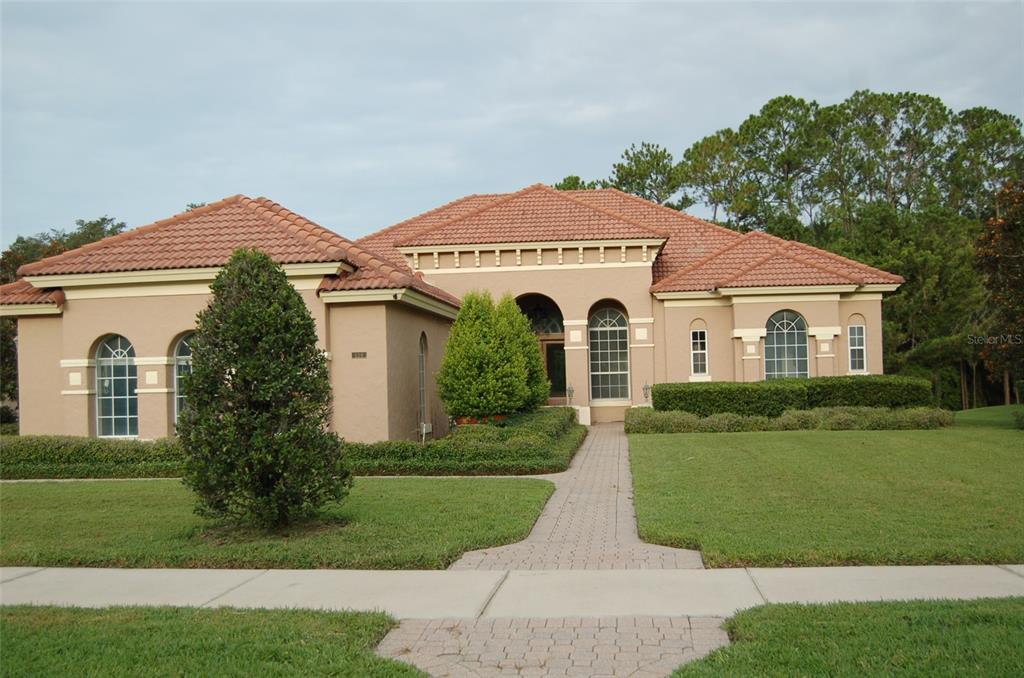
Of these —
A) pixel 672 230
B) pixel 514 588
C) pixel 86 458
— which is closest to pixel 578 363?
pixel 672 230

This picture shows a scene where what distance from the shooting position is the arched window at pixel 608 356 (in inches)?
1085

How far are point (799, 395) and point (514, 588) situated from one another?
16.7 meters

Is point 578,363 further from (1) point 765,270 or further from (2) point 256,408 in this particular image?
A: (2) point 256,408

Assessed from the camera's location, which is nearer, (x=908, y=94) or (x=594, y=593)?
(x=594, y=593)

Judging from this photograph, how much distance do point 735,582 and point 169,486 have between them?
398 inches

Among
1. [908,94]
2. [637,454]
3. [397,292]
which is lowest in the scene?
[637,454]

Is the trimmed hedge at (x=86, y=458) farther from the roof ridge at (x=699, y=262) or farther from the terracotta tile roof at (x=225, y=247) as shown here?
the roof ridge at (x=699, y=262)

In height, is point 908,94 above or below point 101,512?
above

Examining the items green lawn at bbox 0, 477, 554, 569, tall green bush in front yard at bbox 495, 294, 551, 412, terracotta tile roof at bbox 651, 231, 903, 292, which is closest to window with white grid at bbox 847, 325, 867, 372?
terracotta tile roof at bbox 651, 231, 903, 292

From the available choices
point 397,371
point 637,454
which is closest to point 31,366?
point 397,371

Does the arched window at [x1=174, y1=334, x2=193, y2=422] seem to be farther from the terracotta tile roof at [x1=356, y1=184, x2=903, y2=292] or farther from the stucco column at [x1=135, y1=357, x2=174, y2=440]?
the terracotta tile roof at [x1=356, y1=184, x2=903, y2=292]

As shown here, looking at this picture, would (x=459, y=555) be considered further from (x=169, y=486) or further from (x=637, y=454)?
(x=637, y=454)

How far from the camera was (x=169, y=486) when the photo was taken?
14.3 metres

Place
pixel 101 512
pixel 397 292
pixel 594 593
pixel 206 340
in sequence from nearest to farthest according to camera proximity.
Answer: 1. pixel 594 593
2. pixel 206 340
3. pixel 101 512
4. pixel 397 292
